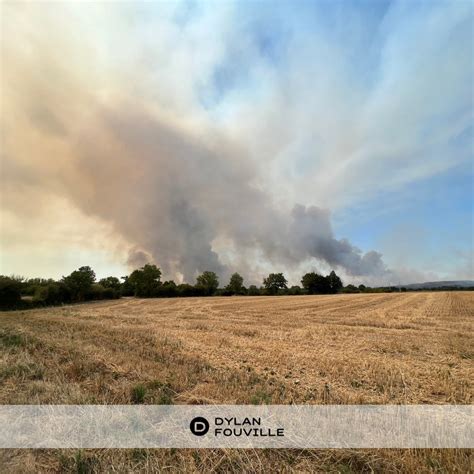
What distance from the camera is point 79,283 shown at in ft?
239

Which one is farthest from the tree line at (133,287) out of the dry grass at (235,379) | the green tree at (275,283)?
the dry grass at (235,379)

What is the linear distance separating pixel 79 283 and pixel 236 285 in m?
65.3

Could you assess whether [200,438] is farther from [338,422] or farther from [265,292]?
[265,292]

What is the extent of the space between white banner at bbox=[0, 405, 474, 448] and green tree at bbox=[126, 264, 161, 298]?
96.8 m

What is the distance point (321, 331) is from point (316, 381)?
8.58 meters

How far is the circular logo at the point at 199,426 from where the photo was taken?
4.46 meters

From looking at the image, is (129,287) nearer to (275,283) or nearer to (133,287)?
(133,287)

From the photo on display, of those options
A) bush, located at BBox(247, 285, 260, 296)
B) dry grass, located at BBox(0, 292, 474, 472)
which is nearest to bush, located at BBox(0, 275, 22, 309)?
dry grass, located at BBox(0, 292, 474, 472)

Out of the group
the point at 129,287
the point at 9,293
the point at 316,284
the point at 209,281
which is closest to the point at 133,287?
the point at 129,287

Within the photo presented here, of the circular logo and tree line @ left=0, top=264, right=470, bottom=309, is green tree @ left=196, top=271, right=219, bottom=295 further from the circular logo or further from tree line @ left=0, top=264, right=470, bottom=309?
the circular logo

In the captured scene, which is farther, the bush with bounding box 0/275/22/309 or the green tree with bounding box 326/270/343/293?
the green tree with bounding box 326/270/343/293

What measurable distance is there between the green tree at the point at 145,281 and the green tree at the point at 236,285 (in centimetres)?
3143

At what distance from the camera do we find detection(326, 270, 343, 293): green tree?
133 m

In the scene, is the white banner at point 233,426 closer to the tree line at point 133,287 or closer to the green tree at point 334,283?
the tree line at point 133,287
